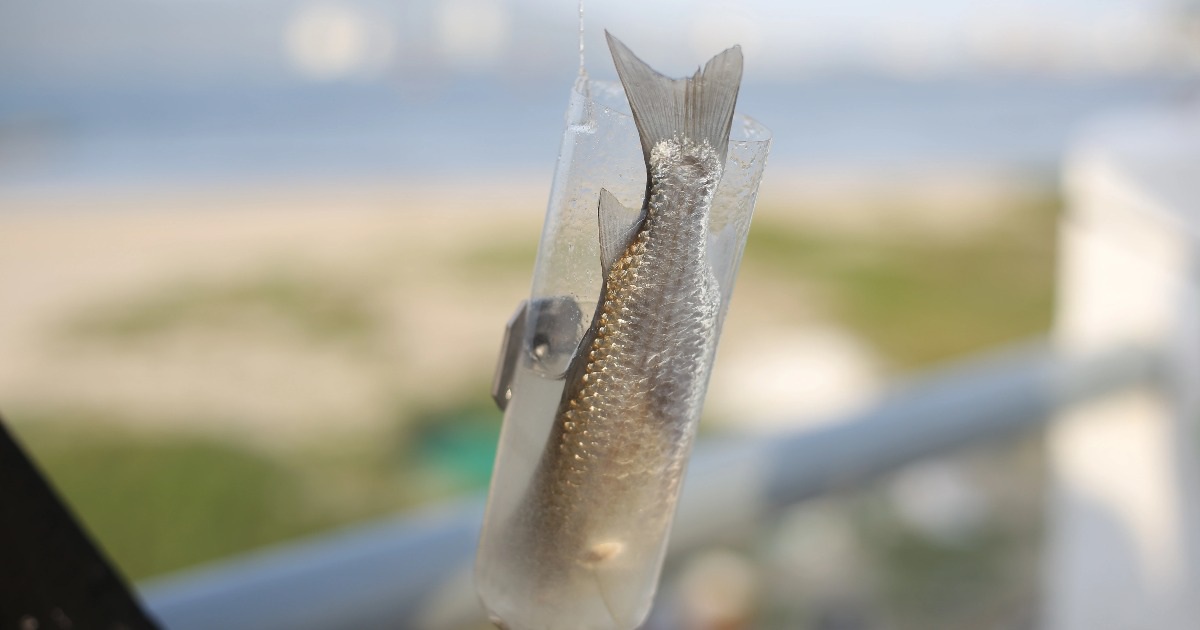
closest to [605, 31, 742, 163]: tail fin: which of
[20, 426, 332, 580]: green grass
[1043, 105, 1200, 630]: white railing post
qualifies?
[1043, 105, 1200, 630]: white railing post

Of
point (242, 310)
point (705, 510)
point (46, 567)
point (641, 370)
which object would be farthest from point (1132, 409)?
point (242, 310)

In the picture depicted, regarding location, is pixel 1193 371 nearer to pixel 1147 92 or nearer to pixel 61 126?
pixel 61 126

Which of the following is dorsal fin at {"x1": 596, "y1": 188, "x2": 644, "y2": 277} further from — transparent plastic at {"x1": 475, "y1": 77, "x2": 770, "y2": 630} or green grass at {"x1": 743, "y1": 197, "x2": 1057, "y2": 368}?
green grass at {"x1": 743, "y1": 197, "x2": 1057, "y2": 368}

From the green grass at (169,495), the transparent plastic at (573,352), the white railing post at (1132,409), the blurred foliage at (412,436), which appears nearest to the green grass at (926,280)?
the blurred foliage at (412,436)

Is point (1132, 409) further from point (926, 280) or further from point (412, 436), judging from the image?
point (926, 280)

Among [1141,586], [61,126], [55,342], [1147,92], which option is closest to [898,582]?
[1141,586]
